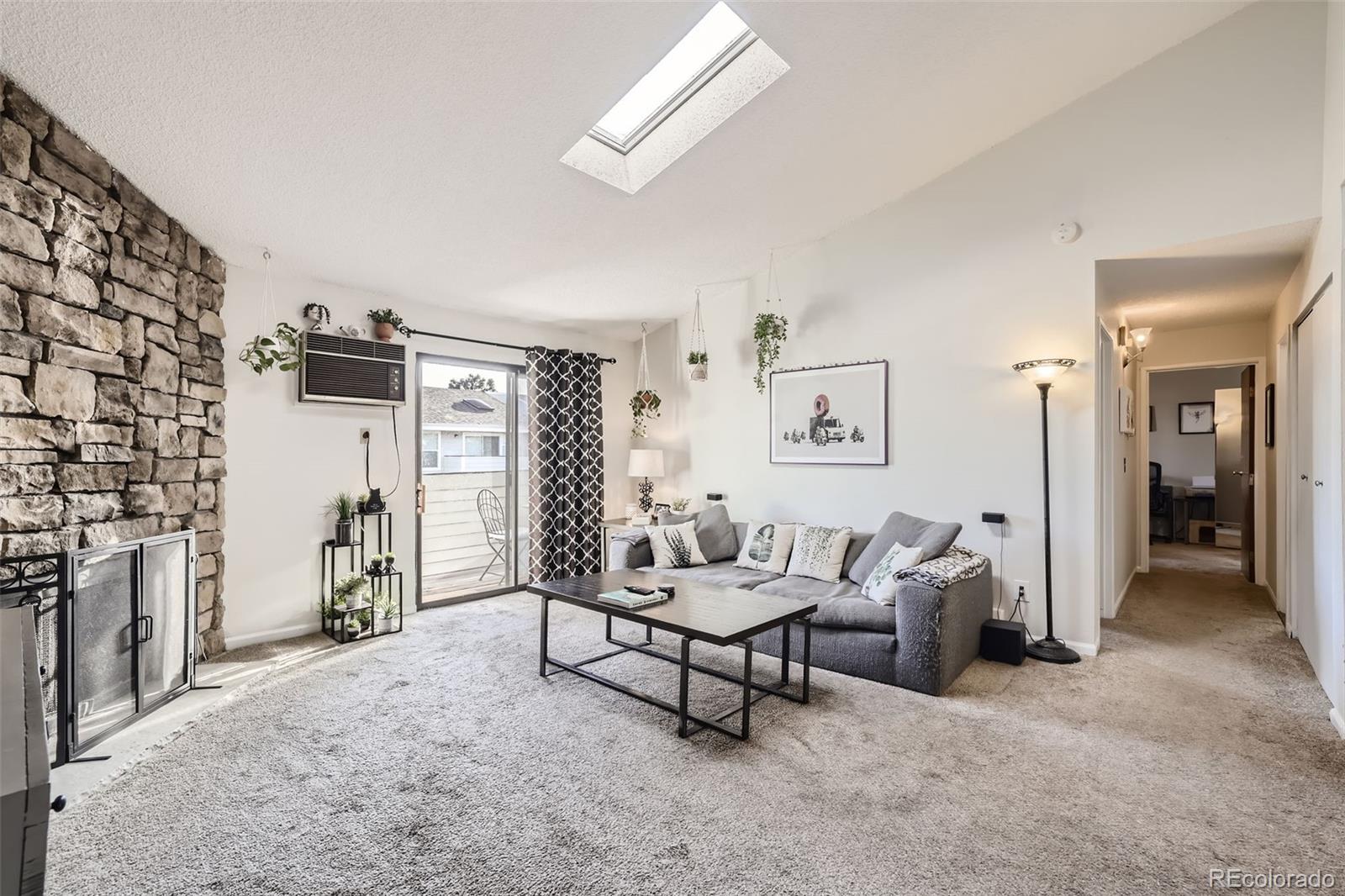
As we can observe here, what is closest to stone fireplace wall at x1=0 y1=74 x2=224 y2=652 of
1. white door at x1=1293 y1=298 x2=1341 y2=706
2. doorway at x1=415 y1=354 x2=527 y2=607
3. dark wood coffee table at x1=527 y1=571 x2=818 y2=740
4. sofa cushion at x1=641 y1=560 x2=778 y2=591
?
doorway at x1=415 y1=354 x2=527 y2=607


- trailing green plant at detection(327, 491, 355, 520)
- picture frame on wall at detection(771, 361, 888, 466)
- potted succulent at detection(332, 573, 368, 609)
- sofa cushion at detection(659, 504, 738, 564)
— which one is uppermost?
picture frame on wall at detection(771, 361, 888, 466)

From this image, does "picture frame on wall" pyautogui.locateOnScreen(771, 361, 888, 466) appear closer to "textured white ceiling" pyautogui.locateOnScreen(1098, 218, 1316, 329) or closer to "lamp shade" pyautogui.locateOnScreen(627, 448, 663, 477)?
"lamp shade" pyautogui.locateOnScreen(627, 448, 663, 477)

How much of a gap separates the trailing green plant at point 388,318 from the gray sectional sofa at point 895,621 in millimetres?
2816

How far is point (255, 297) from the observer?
387 cm

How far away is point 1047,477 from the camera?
3645 millimetres

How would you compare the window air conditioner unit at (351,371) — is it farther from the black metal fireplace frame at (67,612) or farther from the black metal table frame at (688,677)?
the black metal table frame at (688,677)

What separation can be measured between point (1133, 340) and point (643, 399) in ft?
14.3

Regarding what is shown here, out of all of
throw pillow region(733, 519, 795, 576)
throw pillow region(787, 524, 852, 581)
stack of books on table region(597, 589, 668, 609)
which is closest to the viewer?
stack of books on table region(597, 589, 668, 609)

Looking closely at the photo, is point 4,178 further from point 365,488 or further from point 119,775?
point 365,488

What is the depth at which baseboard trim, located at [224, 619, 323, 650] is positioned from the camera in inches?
148

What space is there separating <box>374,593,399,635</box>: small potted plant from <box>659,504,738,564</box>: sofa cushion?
2007 millimetres

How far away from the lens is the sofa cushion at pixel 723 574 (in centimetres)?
405

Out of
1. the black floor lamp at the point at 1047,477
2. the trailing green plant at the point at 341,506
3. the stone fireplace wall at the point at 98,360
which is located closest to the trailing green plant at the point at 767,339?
the black floor lamp at the point at 1047,477

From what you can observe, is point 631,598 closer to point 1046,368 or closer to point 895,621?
point 895,621
